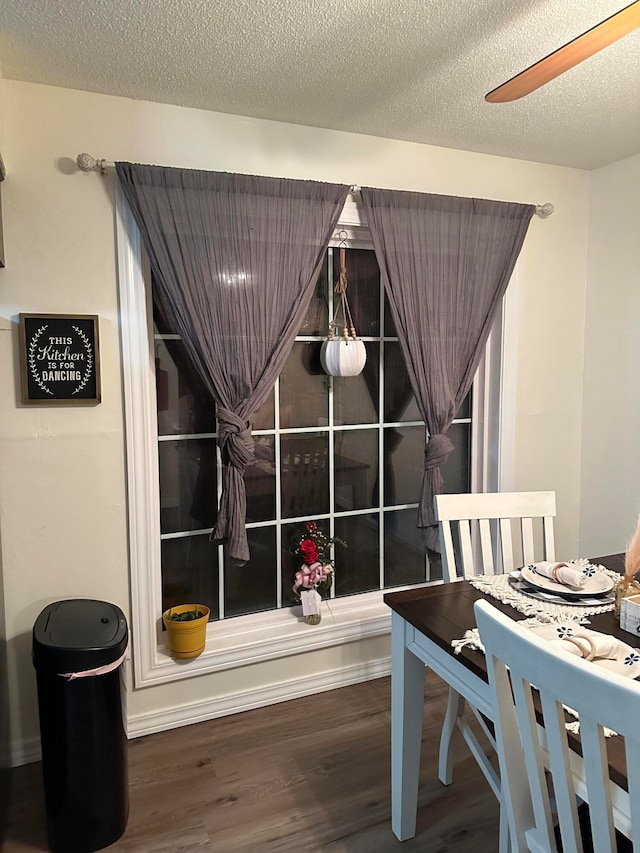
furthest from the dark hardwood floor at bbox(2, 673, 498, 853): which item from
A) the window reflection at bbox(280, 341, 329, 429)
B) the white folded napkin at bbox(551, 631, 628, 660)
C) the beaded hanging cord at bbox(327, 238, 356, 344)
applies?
the beaded hanging cord at bbox(327, 238, 356, 344)

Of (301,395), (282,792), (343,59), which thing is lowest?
(282,792)

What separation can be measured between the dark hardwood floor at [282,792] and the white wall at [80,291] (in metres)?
0.18

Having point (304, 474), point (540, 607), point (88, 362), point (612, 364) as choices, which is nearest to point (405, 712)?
point (540, 607)

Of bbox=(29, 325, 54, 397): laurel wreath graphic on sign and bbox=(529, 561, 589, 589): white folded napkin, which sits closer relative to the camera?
bbox=(529, 561, 589, 589): white folded napkin

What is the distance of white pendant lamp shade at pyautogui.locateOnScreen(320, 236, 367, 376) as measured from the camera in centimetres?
262

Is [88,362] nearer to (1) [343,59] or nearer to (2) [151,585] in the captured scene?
(2) [151,585]

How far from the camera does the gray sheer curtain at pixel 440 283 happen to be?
263cm

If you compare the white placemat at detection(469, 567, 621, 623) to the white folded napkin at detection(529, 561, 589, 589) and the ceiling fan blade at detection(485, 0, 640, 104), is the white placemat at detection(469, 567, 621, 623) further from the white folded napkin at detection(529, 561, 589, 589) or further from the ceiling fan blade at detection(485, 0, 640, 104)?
the ceiling fan blade at detection(485, 0, 640, 104)

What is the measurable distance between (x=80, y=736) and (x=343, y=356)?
1.68 meters

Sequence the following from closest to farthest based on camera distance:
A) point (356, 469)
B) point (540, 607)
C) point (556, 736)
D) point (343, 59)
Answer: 1. point (556, 736)
2. point (540, 607)
3. point (343, 59)
4. point (356, 469)

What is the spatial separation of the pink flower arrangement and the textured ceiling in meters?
1.75

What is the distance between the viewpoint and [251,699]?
2584mm

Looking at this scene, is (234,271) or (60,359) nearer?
(60,359)

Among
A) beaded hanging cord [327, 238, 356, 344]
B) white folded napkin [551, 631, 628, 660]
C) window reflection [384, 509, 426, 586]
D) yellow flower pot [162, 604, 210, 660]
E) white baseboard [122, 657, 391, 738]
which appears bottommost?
white baseboard [122, 657, 391, 738]
